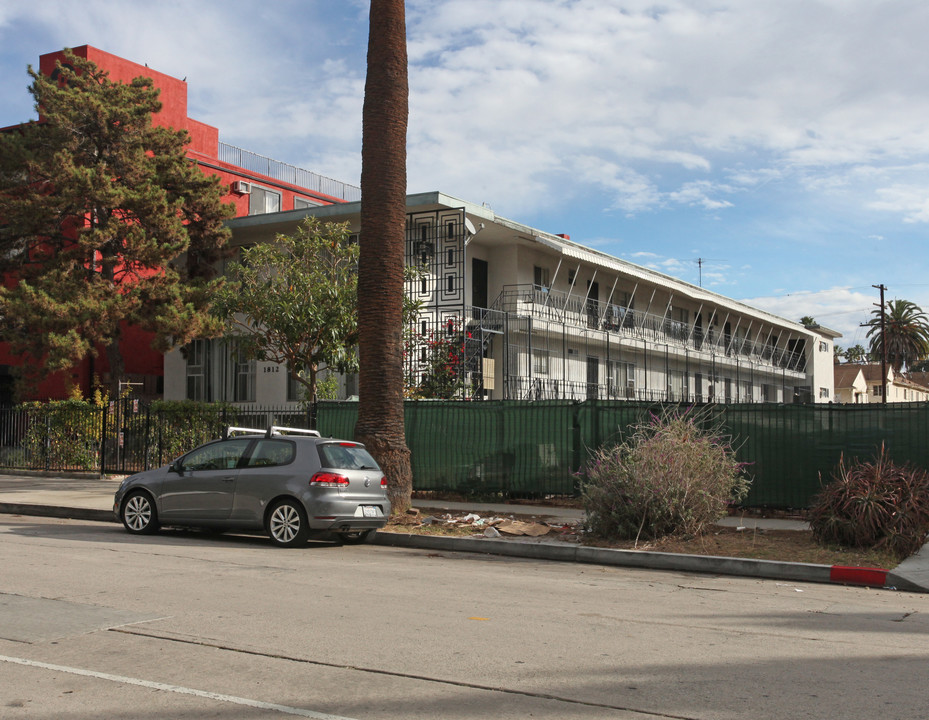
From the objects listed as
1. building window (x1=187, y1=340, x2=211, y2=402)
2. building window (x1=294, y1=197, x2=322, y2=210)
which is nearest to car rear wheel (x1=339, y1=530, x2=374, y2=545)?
building window (x1=187, y1=340, x2=211, y2=402)

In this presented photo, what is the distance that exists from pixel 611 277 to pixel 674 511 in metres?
25.2

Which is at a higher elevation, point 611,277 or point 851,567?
point 611,277

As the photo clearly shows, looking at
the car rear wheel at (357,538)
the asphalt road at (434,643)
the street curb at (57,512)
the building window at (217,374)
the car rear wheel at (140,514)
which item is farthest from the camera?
the building window at (217,374)

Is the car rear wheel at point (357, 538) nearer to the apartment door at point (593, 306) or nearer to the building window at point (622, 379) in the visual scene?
the apartment door at point (593, 306)

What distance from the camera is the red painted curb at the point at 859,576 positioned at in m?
10.6

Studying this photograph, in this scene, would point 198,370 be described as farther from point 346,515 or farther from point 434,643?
point 434,643

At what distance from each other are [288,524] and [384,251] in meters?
5.23

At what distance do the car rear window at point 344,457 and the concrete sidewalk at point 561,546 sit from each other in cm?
135

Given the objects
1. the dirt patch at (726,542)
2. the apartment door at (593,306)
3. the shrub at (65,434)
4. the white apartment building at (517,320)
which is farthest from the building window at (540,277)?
the dirt patch at (726,542)

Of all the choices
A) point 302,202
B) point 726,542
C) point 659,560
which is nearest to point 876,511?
point 726,542

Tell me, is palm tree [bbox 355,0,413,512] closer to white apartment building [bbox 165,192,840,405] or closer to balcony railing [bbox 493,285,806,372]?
white apartment building [bbox 165,192,840,405]

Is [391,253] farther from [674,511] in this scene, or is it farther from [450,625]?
[450,625]

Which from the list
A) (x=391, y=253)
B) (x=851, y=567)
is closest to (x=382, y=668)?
(x=851, y=567)

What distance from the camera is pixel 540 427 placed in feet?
60.5
